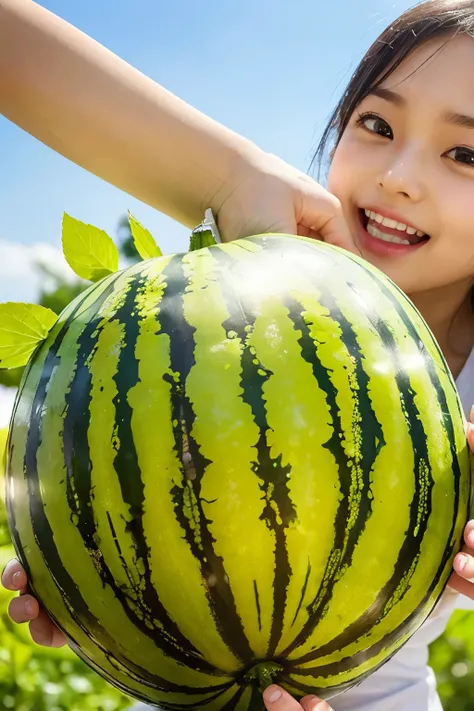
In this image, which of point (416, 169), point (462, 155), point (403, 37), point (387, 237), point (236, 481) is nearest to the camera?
point (236, 481)

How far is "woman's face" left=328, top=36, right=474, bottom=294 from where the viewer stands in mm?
2121

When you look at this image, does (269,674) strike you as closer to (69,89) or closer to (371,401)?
(371,401)

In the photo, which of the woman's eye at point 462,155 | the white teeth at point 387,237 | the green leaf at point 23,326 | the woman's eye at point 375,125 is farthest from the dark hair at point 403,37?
the green leaf at point 23,326

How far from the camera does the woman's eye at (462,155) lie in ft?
7.18

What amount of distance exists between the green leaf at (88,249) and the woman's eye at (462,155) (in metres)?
1.26

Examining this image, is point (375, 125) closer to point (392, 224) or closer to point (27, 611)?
point (392, 224)

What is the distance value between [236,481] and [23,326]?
54 centimetres

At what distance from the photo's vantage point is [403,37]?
2434mm

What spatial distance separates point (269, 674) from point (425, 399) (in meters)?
0.46

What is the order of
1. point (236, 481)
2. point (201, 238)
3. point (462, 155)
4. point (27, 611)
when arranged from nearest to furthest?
point (236, 481), point (27, 611), point (201, 238), point (462, 155)

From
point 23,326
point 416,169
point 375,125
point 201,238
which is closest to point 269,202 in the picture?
point 201,238

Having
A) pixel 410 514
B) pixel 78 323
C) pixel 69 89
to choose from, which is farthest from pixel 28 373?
pixel 69 89

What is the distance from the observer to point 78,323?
1.10 meters

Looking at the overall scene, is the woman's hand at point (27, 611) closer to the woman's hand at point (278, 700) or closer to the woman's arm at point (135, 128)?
the woman's hand at point (278, 700)
